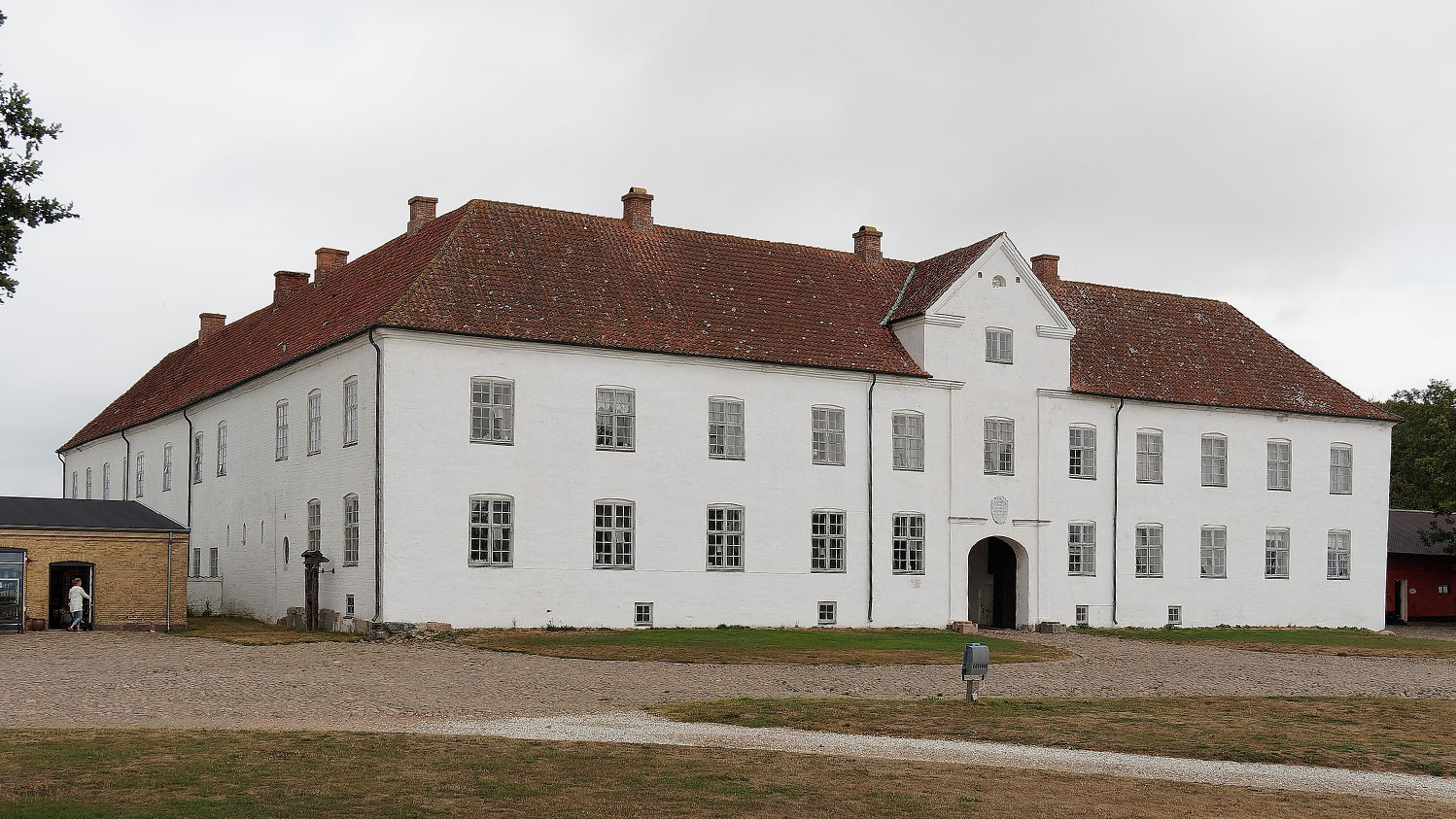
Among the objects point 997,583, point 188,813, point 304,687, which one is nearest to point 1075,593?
point 997,583

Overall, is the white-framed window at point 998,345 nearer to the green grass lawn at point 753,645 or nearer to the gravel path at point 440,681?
the green grass lawn at point 753,645

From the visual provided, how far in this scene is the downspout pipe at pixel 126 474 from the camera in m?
52.0

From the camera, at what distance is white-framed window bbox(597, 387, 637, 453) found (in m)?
35.2

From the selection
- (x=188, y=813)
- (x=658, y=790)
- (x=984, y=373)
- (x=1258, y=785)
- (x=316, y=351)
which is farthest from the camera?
(x=984, y=373)

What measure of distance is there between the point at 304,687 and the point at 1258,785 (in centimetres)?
1330

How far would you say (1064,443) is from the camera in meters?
41.4

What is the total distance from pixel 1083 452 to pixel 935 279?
620cm

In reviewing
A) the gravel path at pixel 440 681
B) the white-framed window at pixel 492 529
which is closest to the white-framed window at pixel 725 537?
the white-framed window at pixel 492 529

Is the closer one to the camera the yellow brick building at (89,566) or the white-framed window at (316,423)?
the yellow brick building at (89,566)

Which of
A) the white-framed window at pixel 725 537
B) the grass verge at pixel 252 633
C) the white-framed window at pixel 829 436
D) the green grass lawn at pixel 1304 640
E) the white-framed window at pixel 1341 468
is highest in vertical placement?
the white-framed window at pixel 829 436

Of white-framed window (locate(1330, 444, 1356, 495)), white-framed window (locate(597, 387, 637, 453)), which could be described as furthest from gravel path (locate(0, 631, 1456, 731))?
white-framed window (locate(1330, 444, 1356, 495))

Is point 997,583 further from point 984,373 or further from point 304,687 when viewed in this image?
point 304,687

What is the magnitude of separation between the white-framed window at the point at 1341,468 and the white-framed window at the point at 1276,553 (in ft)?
7.81

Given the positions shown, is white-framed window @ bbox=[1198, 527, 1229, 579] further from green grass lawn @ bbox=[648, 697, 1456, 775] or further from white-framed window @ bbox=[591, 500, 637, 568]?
green grass lawn @ bbox=[648, 697, 1456, 775]
